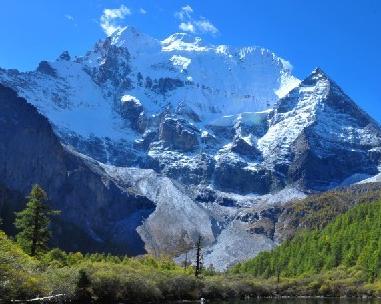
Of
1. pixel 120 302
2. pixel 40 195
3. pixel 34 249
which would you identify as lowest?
pixel 120 302

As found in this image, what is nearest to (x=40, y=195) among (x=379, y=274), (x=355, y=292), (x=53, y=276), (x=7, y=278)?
(x=53, y=276)

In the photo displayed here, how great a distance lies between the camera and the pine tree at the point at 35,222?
81500 mm

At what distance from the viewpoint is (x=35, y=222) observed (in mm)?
81875

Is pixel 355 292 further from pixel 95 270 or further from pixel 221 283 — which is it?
pixel 95 270

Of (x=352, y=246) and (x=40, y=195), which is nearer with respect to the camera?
(x=40, y=195)

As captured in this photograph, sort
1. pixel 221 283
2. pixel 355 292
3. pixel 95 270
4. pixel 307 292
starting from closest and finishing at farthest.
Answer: pixel 95 270 < pixel 221 283 < pixel 355 292 < pixel 307 292

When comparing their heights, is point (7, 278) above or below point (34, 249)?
below

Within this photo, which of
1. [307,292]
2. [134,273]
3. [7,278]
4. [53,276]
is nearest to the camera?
[7,278]

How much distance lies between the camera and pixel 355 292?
151500 millimetres

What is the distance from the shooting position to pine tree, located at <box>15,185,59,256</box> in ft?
267

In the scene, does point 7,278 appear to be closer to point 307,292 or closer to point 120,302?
point 120,302

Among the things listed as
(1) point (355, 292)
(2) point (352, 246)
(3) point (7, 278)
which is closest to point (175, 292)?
(3) point (7, 278)

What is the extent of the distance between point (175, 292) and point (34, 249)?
29.0 m

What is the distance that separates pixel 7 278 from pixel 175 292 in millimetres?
54136
